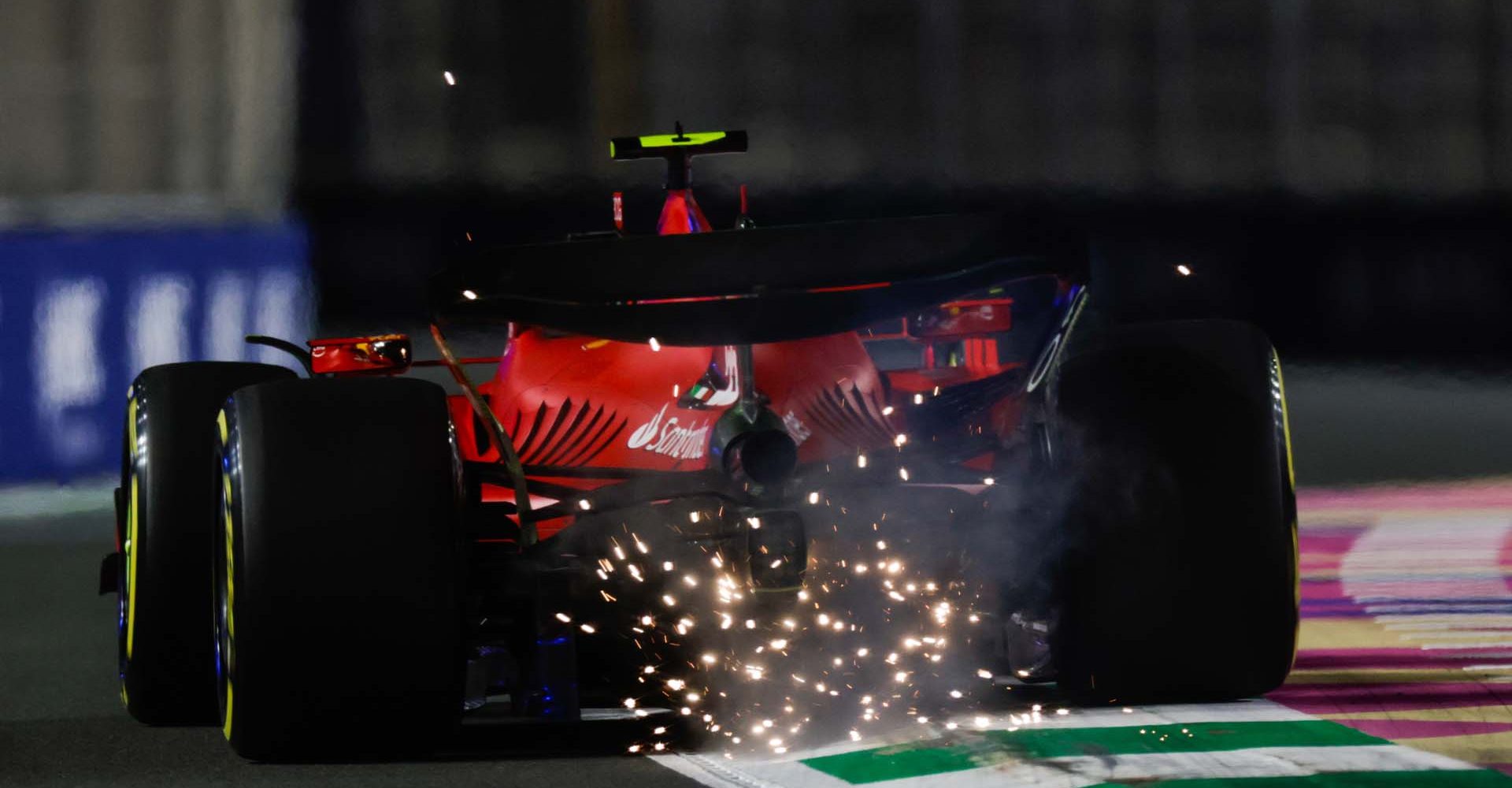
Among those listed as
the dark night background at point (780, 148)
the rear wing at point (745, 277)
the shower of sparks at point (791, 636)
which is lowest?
the shower of sparks at point (791, 636)

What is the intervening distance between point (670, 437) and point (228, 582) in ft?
3.45

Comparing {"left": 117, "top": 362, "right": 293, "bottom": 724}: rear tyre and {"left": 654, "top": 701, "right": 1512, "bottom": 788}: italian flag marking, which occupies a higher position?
{"left": 117, "top": 362, "right": 293, "bottom": 724}: rear tyre

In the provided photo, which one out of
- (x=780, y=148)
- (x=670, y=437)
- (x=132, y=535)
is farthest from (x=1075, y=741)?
(x=780, y=148)

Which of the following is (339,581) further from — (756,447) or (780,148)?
(780,148)

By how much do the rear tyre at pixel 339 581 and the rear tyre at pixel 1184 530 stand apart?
122cm

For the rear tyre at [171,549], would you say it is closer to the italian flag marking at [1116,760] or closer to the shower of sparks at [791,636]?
the shower of sparks at [791,636]

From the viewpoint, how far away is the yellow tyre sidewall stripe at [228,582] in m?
3.52

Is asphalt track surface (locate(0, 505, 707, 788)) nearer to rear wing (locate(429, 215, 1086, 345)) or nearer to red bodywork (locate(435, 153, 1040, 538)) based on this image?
red bodywork (locate(435, 153, 1040, 538))

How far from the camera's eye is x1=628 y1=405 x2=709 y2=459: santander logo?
4.25 metres

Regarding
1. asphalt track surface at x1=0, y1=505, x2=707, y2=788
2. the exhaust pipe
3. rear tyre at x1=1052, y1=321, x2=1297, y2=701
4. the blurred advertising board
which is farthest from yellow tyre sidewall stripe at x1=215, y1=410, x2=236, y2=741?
the blurred advertising board

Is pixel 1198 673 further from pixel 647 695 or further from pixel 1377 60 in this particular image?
pixel 1377 60

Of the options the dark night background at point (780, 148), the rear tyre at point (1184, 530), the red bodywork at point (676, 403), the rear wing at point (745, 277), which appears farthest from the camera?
the dark night background at point (780, 148)

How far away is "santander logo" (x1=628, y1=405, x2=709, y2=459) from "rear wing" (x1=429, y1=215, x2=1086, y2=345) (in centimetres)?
54

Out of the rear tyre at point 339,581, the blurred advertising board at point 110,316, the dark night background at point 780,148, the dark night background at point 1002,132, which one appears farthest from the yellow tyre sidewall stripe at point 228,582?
the dark night background at point 1002,132
